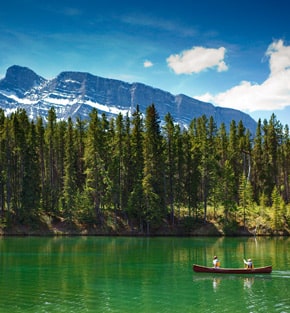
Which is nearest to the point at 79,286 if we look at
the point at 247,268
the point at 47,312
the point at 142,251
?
the point at 47,312

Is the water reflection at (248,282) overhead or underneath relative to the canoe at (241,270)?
underneath

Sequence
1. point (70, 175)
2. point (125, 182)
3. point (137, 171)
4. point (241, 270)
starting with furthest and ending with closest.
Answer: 1. point (125, 182)
2. point (137, 171)
3. point (70, 175)
4. point (241, 270)

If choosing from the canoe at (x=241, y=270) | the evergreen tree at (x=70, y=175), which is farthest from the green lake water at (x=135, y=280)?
the evergreen tree at (x=70, y=175)

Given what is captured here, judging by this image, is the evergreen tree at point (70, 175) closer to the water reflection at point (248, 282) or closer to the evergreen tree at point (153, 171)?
the evergreen tree at point (153, 171)

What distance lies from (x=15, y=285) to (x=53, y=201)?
54.1m

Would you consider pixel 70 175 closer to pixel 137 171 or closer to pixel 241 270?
pixel 137 171

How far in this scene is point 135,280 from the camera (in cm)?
3700

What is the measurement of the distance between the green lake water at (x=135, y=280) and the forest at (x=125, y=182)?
20193 mm

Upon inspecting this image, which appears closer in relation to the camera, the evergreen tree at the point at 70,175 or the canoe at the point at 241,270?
the canoe at the point at 241,270

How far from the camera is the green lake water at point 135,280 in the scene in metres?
28.1

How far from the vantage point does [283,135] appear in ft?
352

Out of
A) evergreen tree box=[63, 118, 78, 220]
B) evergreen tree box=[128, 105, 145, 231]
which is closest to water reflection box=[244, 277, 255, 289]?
evergreen tree box=[128, 105, 145, 231]

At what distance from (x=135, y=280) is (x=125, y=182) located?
5425 centimetres

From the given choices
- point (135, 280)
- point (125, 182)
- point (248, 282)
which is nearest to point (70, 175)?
point (125, 182)
